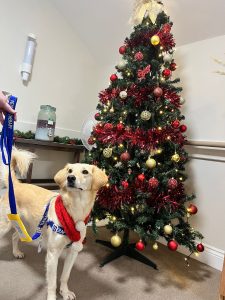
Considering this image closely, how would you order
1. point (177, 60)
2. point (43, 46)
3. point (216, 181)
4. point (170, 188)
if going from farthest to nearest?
point (43, 46)
point (177, 60)
point (216, 181)
point (170, 188)

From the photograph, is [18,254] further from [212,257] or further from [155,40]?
[155,40]

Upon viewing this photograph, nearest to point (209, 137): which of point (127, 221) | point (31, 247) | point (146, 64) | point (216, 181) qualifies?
point (216, 181)

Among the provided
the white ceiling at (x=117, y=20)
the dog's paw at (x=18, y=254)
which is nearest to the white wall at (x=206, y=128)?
the white ceiling at (x=117, y=20)

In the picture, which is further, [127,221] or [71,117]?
[71,117]

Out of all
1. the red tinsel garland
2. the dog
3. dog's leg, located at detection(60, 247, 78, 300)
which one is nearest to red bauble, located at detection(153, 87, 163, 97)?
the red tinsel garland

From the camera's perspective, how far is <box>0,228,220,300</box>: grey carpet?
153cm

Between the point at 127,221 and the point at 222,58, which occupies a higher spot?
the point at 222,58

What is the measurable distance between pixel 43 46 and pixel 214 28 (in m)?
1.96

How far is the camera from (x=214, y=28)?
92.6 inches

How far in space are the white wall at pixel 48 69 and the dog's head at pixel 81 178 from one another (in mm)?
1889

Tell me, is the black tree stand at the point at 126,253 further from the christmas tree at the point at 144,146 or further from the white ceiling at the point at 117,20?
the white ceiling at the point at 117,20

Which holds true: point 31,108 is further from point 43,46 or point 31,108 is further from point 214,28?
point 214,28

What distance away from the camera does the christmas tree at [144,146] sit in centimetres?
191

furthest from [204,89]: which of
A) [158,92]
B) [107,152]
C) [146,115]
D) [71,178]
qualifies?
[71,178]
